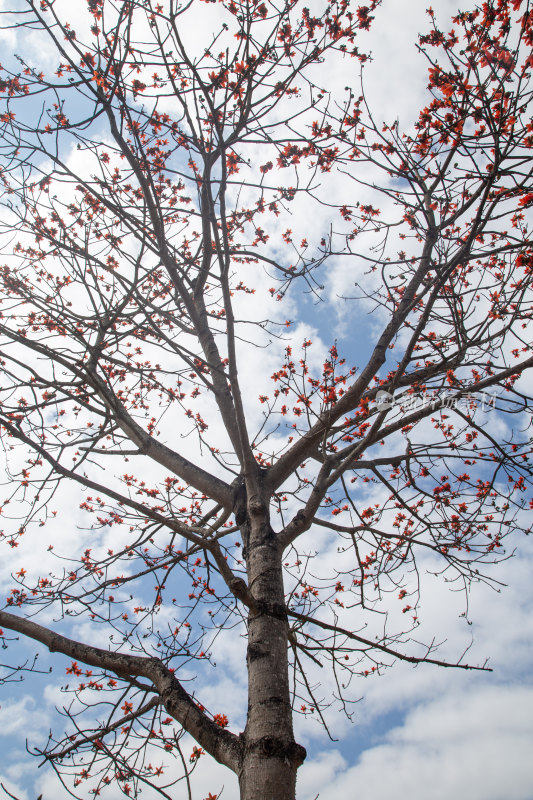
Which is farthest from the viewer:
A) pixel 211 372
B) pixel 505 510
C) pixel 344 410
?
pixel 211 372

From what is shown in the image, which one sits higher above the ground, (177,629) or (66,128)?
(66,128)

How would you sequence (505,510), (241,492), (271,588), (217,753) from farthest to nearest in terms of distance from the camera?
(505,510) → (241,492) → (271,588) → (217,753)

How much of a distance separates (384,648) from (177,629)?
6.01ft

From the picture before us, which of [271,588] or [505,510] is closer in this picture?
[271,588]

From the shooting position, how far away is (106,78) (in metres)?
2.71

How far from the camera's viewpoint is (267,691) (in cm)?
219

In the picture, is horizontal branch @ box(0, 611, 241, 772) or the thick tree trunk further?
horizontal branch @ box(0, 611, 241, 772)

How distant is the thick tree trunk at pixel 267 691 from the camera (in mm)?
1921

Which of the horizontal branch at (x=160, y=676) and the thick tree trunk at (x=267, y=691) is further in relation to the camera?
the horizontal branch at (x=160, y=676)

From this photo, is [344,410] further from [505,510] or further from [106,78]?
[106,78]

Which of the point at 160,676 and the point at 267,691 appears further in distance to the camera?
the point at 160,676

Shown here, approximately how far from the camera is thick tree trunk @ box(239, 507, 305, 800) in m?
1.92

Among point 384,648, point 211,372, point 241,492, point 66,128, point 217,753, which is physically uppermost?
point 66,128

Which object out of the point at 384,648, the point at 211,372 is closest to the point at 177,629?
the point at 384,648
